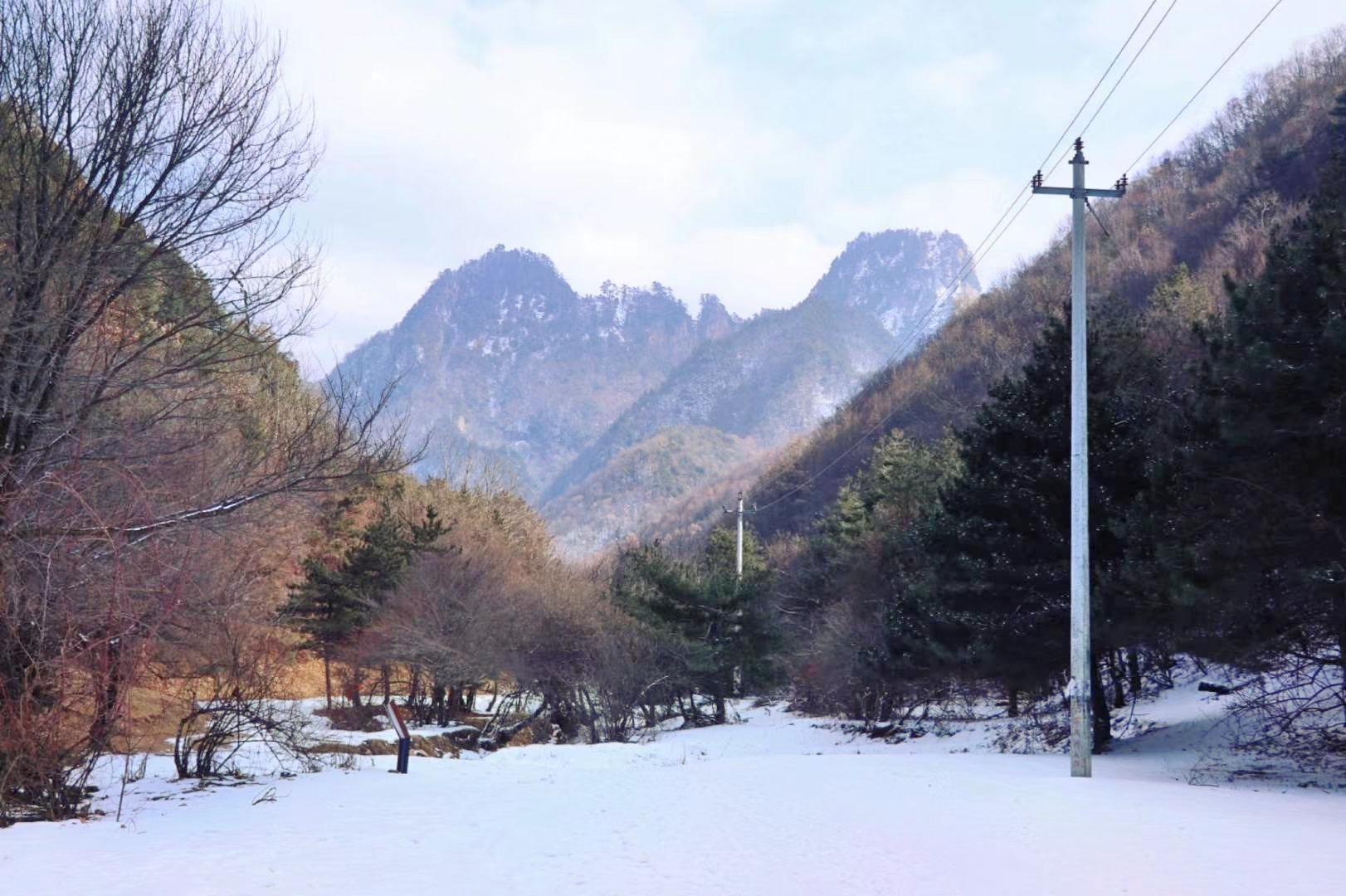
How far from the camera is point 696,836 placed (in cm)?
923

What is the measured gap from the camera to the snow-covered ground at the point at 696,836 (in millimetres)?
7203

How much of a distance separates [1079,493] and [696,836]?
26.1ft

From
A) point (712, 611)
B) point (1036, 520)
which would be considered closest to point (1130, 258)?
point (712, 611)

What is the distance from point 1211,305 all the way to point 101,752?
4730 cm

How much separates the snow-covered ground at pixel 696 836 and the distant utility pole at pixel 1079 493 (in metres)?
0.84

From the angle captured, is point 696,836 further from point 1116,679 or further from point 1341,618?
point 1116,679

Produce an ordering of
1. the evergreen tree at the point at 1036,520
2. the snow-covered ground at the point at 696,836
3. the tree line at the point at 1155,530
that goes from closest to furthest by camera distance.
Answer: the snow-covered ground at the point at 696,836 < the tree line at the point at 1155,530 < the evergreen tree at the point at 1036,520

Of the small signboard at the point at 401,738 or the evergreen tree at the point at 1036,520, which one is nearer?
the small signboard at the point at 401,738

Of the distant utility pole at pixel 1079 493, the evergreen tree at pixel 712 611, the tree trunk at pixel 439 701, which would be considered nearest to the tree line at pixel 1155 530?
the distant utility pole at pixel 1079 493

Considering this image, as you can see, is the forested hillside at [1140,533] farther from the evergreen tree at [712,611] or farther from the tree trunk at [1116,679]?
the evergreen tree at [712,611]

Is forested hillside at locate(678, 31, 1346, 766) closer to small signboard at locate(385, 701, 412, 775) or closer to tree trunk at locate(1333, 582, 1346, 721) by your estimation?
tree trunk at locate(1333, 582, 1346, 721)

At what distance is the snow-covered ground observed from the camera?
7203 millimetres

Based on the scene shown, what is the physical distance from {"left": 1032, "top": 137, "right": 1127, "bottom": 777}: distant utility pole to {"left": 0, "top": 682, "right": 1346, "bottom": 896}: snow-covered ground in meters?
0.84

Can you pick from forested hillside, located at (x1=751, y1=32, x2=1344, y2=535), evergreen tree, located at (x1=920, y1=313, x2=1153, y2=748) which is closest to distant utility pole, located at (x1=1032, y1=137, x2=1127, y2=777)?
evergreen tree, located at (x1=920, y1=313, x2=1153, y2=748)
